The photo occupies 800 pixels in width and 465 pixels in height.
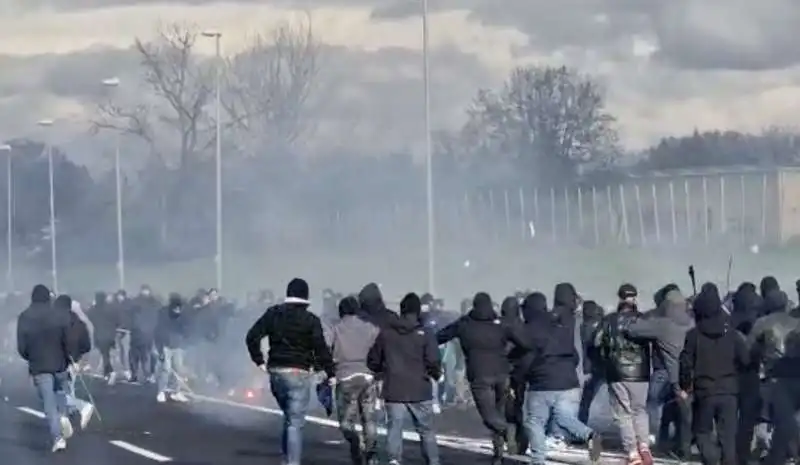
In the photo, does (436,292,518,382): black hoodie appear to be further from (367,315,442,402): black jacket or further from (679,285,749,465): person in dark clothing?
(679,285,749,465): person in dark clothing

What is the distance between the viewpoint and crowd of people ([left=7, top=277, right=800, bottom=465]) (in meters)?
13.4

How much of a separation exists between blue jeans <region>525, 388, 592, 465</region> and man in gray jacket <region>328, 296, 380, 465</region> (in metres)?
1.30

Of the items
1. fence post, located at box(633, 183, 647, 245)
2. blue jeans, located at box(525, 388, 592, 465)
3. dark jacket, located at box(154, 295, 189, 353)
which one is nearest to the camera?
blue jeans, located at box(525, 388, 592, 465)

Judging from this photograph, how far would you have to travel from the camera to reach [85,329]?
1839 centimetres

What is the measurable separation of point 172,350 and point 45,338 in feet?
26.7

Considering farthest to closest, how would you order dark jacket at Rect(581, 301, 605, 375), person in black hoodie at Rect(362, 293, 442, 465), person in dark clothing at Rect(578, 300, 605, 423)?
dark jacket at Rect(581, 301, 605, 375) → person in dark clothing at Rect(578, 300, 605, 423) → person in black hoodie at Rect(362, 293, 442, 465)

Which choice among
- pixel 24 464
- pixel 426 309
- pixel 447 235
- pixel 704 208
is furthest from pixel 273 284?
pixel 24 464

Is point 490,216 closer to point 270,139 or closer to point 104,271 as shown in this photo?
point 270,139

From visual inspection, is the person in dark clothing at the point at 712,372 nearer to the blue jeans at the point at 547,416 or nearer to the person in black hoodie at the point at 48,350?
the blue jeans at the point at 547,416

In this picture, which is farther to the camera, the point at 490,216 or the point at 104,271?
the point at 104,271

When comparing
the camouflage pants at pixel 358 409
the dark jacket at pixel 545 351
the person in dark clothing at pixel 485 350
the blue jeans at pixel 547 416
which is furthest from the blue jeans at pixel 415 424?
the dark jacket at pixel 545 351

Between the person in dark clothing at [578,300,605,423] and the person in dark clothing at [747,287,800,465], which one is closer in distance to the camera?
the person in dark clothing at [747,287,800,465]

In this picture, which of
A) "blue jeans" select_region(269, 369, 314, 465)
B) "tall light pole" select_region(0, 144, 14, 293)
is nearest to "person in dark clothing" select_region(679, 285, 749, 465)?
"blue jeans" select_region(269, 369, 314, 465)

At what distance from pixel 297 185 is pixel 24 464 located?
31.1 m
